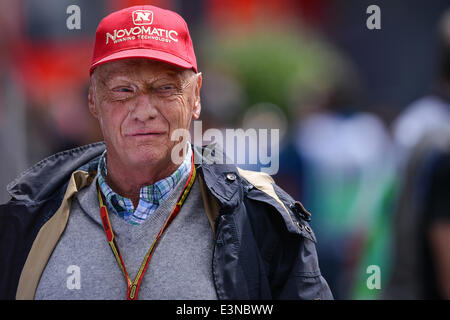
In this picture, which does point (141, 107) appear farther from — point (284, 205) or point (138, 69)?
point (284, 205)

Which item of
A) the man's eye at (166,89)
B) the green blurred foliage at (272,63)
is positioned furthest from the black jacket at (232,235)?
the green blurred foliage at (272,63)

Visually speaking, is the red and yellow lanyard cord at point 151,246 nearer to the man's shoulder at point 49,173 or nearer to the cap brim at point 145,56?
the man's shoulder at point 49,173

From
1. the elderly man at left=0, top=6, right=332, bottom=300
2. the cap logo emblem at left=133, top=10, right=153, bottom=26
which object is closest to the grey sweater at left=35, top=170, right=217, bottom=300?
the elderly man at left=0, top=6, right=332, bottom=300

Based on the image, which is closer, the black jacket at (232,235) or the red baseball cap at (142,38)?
the black jacket at (232,235)

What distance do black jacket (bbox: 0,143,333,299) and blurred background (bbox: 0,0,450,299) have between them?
0.90 metres

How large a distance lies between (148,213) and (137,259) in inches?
7.9

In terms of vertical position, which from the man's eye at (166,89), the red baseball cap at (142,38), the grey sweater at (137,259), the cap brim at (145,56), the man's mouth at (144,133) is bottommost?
the grey sweater at (137,259)

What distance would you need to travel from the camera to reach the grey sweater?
1.81m

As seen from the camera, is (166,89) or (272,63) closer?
(166,89)

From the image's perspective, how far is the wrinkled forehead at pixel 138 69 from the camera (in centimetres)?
196

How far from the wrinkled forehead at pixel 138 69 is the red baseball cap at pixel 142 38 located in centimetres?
4

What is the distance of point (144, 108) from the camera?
1947 millimetres

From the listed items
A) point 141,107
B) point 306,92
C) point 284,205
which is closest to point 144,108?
point 141,107

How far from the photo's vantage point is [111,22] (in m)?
2.01
